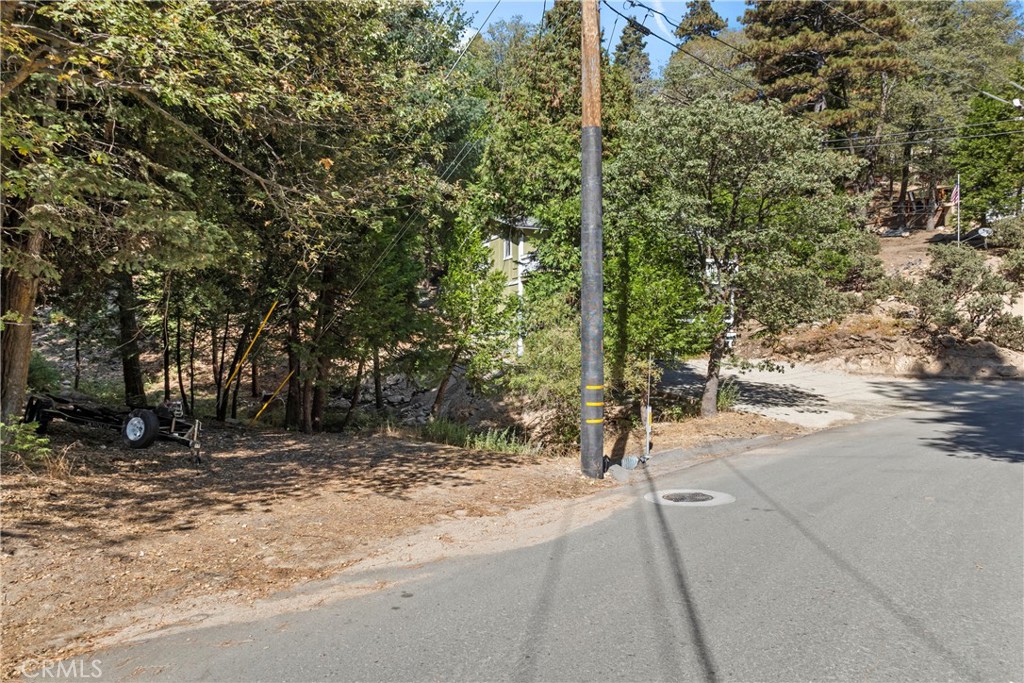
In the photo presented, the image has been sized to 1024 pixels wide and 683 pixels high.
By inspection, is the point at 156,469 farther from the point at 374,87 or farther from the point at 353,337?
the point at 353,337

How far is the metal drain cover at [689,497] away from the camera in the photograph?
8203 mm

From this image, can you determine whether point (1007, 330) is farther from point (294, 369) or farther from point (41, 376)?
point (41, 376)

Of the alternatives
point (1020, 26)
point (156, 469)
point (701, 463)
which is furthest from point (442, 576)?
point (1020, 26)

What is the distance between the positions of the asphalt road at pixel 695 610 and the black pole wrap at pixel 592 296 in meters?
2.04

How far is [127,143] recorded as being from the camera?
9953mm

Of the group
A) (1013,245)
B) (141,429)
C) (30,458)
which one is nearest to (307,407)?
(141,429)

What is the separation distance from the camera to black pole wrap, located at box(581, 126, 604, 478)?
31.8ft

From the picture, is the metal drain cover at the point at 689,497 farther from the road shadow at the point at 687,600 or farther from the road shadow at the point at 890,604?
the road shadow at the point at 890,604

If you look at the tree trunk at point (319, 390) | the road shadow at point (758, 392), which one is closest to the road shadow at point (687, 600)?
the road shadow at point (758, 392)

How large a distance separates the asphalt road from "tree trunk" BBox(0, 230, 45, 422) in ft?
20.1

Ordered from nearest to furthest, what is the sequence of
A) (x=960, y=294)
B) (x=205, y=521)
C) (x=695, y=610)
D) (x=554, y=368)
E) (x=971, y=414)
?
(x=695, y=610)
(x=205, y=521)
(x=554, y=368)
(x=971, y=414)
(x=960, y=294)

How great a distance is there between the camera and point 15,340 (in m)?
9.09

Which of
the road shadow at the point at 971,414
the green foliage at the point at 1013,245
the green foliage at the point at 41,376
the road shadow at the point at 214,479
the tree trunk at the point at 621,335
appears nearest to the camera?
the road shadow at the point at 214,479

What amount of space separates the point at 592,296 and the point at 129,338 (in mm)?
12714
